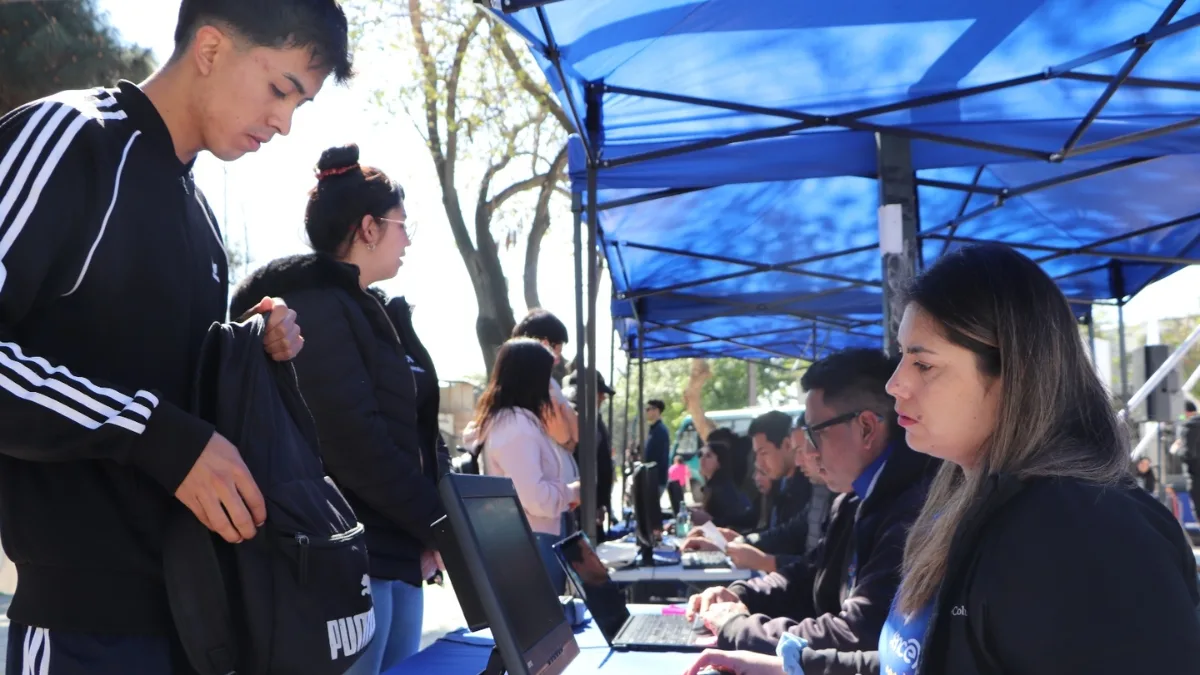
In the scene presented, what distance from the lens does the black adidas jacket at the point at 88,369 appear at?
52.6 inches

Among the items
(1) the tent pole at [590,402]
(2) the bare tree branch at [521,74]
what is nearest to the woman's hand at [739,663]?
(1) the tent pole at [590,402]

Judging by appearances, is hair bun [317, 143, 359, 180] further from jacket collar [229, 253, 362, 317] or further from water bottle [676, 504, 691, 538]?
water bottle [676, 504, 691, 538]

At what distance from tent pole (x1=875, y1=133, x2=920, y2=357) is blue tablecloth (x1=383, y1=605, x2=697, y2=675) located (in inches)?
70.9

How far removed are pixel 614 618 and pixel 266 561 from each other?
171 centimetres

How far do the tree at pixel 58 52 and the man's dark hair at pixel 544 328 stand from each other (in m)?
7.07

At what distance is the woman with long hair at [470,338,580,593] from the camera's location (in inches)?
171

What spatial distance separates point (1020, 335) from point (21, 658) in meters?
1.52

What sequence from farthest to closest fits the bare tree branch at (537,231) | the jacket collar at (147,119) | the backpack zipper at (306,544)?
1. the bare tree branch at (537,231)
2. the jacket collar at (147,119)
3. the backpack zipper at (306,544)

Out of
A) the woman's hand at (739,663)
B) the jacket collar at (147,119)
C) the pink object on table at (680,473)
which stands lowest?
the pink object on table at (680,473)

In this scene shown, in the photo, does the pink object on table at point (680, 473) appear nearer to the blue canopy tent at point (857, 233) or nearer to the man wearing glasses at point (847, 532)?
the blue canopy tent at point (857, 233)

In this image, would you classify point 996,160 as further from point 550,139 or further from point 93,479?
point 550,139

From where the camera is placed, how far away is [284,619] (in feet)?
4.64

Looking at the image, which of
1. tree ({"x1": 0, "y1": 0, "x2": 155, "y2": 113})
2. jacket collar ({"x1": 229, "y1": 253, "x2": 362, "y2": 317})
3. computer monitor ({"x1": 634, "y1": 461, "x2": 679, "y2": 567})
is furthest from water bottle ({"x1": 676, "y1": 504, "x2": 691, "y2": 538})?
tree ({"x1": 0, "y1": 0, "x2": 155, "y2": 113})

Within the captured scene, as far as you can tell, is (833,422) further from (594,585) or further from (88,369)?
(88,369)
